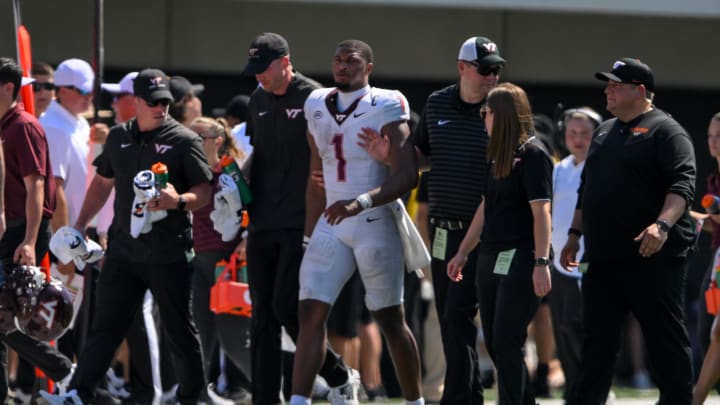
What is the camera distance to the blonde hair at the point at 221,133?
10.9m

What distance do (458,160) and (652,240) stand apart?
1.50m

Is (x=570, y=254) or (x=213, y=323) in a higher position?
(x=570, y=254)

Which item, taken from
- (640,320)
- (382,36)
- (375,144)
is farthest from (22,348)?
(382,36)

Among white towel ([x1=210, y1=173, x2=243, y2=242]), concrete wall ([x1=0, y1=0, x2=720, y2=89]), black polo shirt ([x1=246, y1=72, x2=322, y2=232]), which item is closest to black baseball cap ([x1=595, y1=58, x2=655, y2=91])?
black polo shirt ([x1=246, y1=72, x2=322, y2=232])

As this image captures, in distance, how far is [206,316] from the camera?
11.2 m

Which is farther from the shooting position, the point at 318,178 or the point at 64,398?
the point at 64,398

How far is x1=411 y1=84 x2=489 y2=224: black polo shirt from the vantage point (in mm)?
9352

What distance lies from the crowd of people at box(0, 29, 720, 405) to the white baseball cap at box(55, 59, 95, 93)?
→ 1 cm

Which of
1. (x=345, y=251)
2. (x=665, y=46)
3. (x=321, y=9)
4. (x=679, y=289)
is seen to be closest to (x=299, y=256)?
(x=345, y=251)

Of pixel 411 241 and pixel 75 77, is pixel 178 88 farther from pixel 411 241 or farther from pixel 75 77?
pixel 411 241

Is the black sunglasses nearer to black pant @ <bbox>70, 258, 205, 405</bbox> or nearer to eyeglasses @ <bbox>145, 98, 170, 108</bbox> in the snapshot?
eyeglasses @ <bbox>145, 98, 170, 108</bbox>

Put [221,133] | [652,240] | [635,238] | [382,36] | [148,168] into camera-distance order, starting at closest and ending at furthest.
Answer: [652,240] → [635,238] → [148,168] → [221,133] → [382,36]

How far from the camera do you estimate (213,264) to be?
11.1m

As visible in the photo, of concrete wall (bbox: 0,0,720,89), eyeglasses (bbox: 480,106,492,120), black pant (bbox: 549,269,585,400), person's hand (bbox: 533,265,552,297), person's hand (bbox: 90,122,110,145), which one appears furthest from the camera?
concrete wall (bbox: 0,0,720,89)
